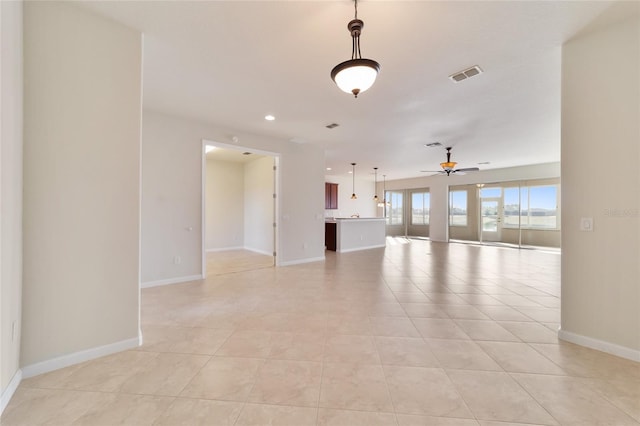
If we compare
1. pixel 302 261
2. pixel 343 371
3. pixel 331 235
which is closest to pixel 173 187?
pixel 302 261

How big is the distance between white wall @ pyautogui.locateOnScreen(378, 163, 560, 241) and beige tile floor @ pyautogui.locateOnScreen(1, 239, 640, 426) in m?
6.82

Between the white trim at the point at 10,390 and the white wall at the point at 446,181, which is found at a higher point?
the white wall at the point at 446,181

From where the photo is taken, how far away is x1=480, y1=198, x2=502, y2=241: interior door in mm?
9789

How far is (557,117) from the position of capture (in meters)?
4.49

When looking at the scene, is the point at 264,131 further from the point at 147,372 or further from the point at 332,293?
the point at 147,372

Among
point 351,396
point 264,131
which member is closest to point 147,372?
point 351,396

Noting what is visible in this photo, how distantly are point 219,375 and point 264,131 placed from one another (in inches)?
175

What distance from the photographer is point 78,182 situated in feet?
6.84

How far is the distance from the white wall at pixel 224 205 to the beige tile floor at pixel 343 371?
14.9 ft

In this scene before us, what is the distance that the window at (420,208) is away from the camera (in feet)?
39.1

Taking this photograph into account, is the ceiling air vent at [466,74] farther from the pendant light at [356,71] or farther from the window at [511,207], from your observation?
the window at [511,207]

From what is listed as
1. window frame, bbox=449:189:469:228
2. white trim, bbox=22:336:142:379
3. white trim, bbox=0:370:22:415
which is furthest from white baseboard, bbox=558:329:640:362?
window frame, bbox=449:189:469:228

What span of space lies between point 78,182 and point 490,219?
38.2ft

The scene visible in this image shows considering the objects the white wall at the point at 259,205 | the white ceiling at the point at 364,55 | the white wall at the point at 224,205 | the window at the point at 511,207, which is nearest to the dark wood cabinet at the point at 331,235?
the white wall at the point at 259,205
